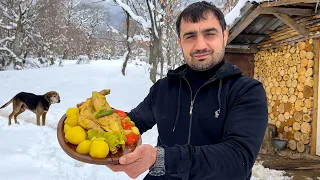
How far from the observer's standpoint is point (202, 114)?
1599mm

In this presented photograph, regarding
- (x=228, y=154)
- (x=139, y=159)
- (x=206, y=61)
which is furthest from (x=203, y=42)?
(x=139, y=159)

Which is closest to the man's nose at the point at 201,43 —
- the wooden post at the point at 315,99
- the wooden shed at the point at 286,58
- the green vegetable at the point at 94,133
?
the green vegetable at the point at 94,133

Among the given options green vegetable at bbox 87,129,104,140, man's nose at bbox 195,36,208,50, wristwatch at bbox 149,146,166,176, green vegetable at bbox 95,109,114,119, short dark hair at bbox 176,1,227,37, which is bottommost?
wristwatch at bbox 149,146,166,176

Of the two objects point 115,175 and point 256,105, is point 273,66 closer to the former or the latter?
point 115,175

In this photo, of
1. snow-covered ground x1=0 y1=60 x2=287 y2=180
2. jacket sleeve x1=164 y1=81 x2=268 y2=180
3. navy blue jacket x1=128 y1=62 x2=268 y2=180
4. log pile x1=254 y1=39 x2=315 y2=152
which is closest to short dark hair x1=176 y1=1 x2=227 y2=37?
navy blue jacket x1=128 y1=62 x2=268 y2=180

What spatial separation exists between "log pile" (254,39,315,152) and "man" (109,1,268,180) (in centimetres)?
541

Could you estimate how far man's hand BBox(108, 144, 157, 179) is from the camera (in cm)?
113

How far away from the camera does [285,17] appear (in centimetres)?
559

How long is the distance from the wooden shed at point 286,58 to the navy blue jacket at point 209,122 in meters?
4.14

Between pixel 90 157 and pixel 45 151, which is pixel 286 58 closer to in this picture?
pixel 45 151

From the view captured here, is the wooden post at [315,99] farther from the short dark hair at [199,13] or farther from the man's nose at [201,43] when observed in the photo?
the man's nose at [201,43]

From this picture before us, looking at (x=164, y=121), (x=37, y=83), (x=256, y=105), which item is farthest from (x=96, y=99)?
(x=37, y=83)

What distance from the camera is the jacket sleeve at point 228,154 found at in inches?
47.0

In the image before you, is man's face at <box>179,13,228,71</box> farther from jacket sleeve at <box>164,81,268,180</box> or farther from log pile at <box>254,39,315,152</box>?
log pile at <box>254,39,315,152</box>
